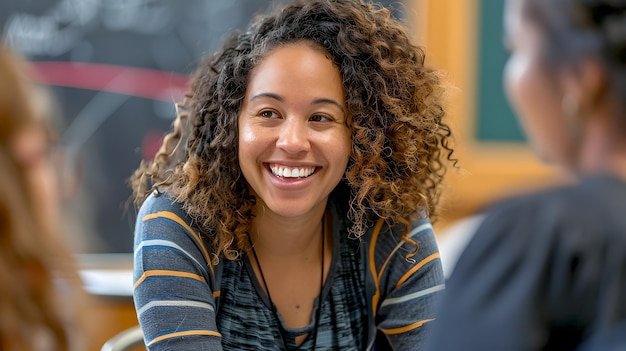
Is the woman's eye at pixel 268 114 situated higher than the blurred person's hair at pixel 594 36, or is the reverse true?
the woman's eye at pixel 268 114

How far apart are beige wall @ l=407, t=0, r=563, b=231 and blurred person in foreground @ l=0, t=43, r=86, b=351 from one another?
5.64 feet

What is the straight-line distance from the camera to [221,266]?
4.79 feet

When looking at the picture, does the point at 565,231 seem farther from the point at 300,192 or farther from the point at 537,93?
the point at 300,192

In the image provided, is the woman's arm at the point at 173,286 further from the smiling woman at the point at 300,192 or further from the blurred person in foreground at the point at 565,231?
the blurred person in foreground at the point at 565,231

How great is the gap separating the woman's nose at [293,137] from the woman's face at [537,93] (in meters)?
0.64

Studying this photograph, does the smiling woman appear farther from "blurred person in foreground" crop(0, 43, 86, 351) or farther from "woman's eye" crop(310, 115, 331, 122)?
"blurred person in foreground" crop(0, 43, 86, 351)

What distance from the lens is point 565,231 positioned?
750 millimetres

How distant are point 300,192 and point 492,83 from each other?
1.29 metres

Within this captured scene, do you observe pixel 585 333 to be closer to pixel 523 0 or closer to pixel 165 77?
pixel 523 0

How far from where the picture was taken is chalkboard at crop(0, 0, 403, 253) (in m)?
2.27

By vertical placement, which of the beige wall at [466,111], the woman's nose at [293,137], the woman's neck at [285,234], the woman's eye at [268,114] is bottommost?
the woman's neck at [285,234]

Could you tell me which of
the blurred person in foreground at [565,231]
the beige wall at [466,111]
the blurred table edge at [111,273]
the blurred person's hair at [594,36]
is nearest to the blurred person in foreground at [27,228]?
the blurred person in foreground at [565,231]

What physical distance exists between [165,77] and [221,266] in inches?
41.7

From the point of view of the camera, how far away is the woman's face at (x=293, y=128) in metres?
1.42
